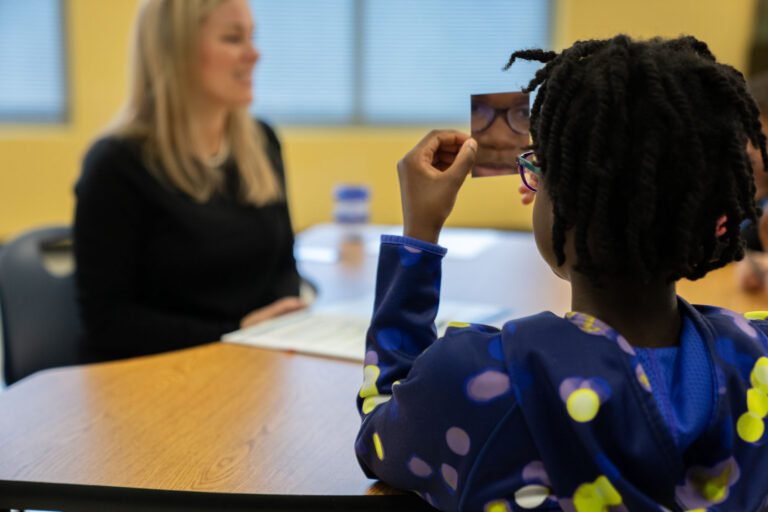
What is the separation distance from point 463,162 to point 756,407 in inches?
13.8

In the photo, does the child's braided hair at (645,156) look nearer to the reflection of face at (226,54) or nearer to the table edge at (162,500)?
the table edge at (162,500)

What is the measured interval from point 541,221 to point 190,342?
3.73ft

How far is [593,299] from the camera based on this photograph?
27.5 inches

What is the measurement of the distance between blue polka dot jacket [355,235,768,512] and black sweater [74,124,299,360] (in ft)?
3.44

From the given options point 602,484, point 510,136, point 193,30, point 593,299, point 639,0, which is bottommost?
point 602,484

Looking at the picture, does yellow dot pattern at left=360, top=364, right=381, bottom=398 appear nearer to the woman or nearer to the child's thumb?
the child's thumb

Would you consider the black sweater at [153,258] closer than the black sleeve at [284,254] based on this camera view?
Yes

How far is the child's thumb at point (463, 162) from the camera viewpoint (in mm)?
784

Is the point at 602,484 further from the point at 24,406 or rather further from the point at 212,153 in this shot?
the point at 212,153

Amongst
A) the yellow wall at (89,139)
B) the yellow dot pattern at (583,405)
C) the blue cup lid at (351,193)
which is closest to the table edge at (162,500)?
the yellow dot pattern at (583,405)

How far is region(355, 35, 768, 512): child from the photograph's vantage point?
0.62 metres

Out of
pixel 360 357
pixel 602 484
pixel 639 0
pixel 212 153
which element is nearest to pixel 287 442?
pixel 360 357

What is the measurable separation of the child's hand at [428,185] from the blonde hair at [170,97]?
1.09 metres

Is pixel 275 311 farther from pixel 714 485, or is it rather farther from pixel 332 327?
pixel 714 485
